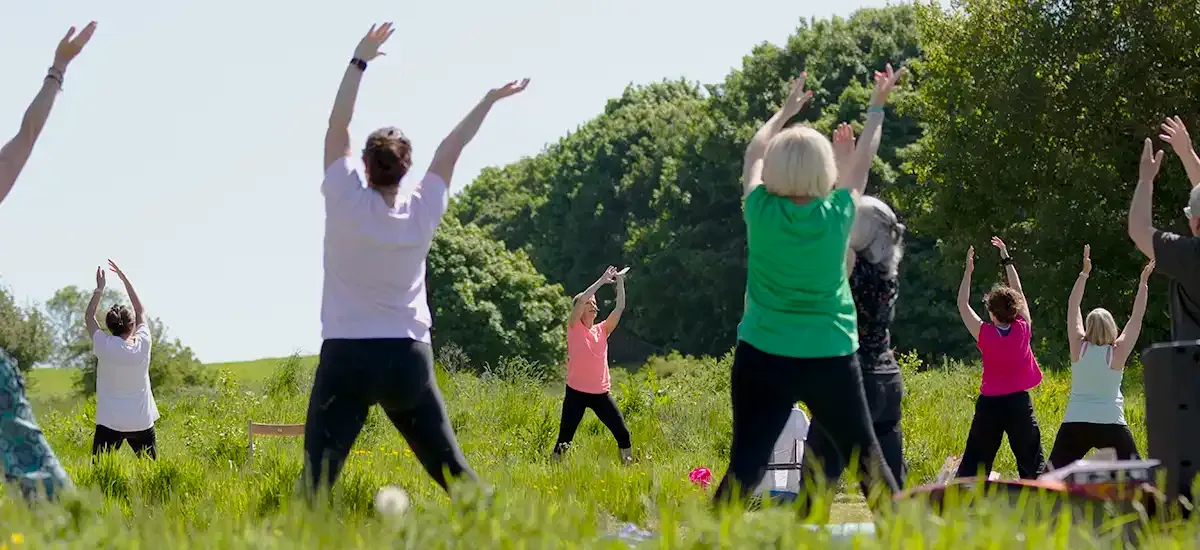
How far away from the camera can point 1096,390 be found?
8953 millimetres

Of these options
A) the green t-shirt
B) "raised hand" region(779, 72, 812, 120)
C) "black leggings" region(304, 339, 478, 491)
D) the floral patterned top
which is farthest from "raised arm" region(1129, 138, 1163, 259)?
"black leggings" region(304, 339, 478, 491)

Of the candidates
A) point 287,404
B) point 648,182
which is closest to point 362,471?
point 287,404

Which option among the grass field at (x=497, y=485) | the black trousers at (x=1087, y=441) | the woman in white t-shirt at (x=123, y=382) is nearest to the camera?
the grass field at (x=497, y=485)

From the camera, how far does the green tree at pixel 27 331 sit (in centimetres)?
6575

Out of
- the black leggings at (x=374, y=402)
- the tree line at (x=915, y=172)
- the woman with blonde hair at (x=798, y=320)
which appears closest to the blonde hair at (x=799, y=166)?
the woman with blonde hair at (x=798, y=320)

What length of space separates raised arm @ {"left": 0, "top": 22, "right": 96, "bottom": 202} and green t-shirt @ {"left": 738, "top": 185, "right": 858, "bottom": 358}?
8.45 feet

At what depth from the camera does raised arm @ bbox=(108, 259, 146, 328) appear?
9523 mm

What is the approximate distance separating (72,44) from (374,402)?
69.1 inches

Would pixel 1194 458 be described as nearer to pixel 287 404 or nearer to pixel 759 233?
pixel 759 233

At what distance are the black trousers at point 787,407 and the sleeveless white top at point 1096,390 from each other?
12.4ft

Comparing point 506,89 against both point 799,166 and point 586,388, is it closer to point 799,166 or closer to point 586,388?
point 799,166

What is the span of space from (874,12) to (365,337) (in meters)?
46.7

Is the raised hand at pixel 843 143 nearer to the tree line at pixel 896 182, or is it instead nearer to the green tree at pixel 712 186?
the tree line at pixel 896 182

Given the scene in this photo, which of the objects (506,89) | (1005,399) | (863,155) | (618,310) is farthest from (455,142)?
(618,310)
